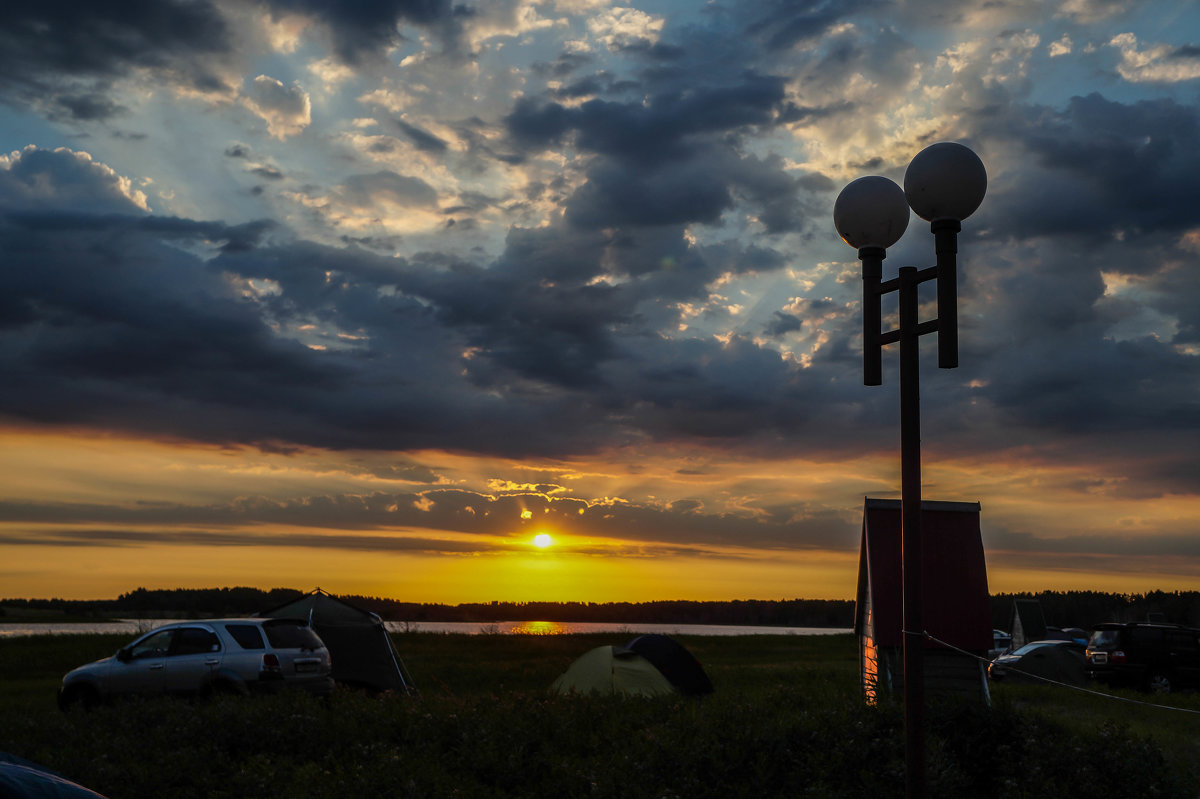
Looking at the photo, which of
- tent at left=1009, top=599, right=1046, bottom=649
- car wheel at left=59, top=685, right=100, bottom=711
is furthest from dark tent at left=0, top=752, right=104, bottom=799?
tent at left=1009, top=599, right=1046, bottom=649

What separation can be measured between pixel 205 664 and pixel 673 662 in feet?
37.8

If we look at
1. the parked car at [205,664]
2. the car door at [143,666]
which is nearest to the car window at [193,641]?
the parked car at [205,664]

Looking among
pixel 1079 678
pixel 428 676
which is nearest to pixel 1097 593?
pixel 1079 678

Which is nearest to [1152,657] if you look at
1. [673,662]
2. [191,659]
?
[673,662]

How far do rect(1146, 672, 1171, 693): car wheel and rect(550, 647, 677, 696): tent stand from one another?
12.9m

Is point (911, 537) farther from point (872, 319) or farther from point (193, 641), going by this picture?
point (193, 641)

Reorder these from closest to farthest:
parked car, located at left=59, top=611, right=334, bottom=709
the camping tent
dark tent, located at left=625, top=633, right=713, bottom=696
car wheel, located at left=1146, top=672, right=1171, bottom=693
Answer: parked car, located at left=59, top=611, right=334, bottom=709
the camping tent
dark tent, located at left=625, top=633, right=713, bottom=696
car wheel, located at left=1146, top=672, right=1171, bottom=693

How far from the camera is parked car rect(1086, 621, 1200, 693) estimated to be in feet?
77.2

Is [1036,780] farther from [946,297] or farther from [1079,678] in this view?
[1079,678]

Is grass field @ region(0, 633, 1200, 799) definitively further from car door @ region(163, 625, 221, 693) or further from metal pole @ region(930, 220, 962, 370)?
metal pole @ region(930, 220, 962, 370)

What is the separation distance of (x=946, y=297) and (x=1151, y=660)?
20.9m

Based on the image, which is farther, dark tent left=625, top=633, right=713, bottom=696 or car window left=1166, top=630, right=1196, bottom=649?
car window left=1166, top=630, right=1196, bottom=649

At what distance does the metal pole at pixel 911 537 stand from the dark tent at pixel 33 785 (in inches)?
235

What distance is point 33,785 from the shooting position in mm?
4301
